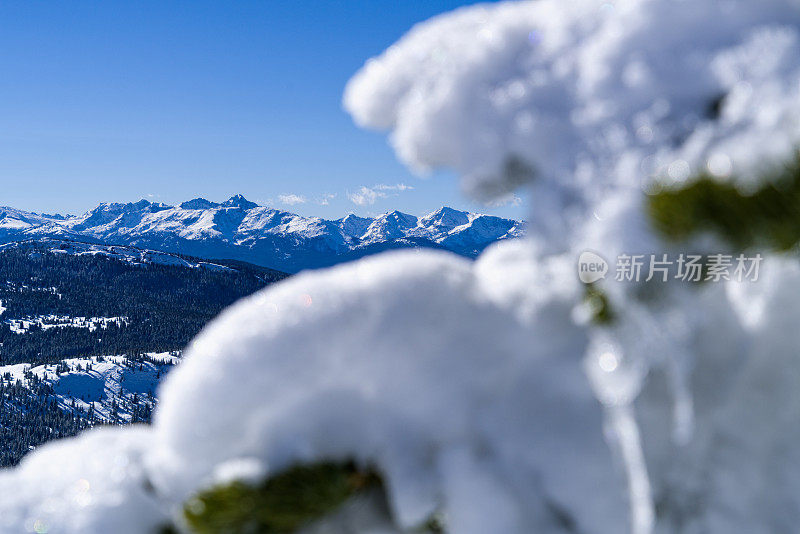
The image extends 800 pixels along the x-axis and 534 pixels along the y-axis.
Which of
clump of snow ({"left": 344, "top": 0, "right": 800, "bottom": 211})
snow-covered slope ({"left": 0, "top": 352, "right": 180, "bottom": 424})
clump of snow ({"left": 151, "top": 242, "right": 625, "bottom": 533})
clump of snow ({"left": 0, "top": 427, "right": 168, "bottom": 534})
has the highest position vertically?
clump of snow ({"left": 344, "top": 0, "right": 800, "bottom": 211})

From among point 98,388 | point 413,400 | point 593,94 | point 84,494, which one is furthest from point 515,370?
point 98,388

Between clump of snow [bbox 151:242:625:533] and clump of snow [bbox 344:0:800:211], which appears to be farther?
clump of snow [bbox 151:242:625:533]

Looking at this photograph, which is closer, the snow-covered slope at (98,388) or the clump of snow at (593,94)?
the clump of snow at (593,94)

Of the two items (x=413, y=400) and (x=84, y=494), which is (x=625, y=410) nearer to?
(x=413, y=400)

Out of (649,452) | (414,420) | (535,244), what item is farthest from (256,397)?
(649,452)

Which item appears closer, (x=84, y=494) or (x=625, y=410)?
(x=625, y=410)

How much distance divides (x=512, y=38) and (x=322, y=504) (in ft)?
6.37

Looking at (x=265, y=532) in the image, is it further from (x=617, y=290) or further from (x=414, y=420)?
(x=617, y=290)

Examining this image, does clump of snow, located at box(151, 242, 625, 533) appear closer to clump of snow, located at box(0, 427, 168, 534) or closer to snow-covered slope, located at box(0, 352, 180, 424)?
clump of snow, located at box(0, 427, 168, 534)

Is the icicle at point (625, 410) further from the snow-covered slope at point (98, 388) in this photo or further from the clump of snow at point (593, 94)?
the snow-covered slope at point (98, 388)

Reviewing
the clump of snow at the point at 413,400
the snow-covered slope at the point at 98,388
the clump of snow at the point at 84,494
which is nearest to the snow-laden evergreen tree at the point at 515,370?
the clump of snow at the point at 413,400

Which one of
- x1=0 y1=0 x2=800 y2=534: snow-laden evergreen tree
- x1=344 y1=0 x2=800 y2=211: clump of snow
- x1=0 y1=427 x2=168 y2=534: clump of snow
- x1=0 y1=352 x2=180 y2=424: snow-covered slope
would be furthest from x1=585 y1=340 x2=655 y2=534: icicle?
x1=0 y1=352 x2=180 y2=424: snow-covered slope

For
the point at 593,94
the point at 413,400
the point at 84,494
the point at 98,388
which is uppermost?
the point at 593,94

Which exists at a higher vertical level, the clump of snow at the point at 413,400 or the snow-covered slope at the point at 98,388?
the clump of snow at the point at 413,400
